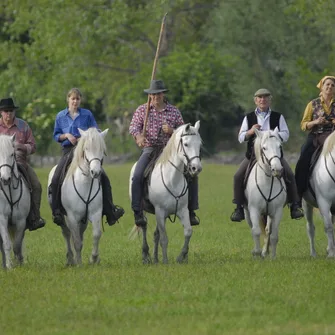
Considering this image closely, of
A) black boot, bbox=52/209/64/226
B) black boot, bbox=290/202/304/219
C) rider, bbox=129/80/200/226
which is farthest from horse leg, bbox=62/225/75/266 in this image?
black boot, bbox=290/202/304/219

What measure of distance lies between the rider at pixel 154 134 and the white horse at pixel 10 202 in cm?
155

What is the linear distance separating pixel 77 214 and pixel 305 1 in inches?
1298

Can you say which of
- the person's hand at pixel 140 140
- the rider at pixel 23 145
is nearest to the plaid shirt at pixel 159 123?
the person's hand at pixel 140 140

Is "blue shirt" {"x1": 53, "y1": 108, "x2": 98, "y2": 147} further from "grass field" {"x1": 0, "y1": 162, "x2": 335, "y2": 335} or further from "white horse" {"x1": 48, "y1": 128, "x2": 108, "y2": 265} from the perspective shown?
"grass field" {"x1": 0, "y1": 162, "x2": 335, "y2": 335}

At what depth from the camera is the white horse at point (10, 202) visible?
1612 cm

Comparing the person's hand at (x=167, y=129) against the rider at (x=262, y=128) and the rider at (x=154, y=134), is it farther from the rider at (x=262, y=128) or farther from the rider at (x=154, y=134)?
the rider at (x=262, y=128)

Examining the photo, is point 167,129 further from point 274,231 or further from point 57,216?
point 274,231

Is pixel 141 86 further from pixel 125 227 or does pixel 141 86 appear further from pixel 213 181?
pixel 125 227

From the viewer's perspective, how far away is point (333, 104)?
17.8m

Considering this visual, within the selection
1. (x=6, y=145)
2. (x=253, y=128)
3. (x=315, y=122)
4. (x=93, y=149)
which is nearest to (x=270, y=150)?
(x=253, y=128)

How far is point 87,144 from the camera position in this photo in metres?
16.5

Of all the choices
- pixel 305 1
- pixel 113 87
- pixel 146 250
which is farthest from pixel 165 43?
pixel 146 250

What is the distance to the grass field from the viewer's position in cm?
1173

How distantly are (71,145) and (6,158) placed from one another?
5.43ft
